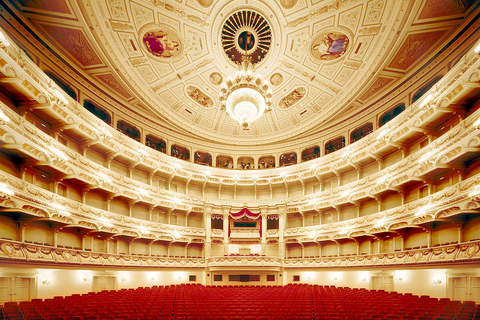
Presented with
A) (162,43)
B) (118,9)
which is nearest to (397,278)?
(162,43)

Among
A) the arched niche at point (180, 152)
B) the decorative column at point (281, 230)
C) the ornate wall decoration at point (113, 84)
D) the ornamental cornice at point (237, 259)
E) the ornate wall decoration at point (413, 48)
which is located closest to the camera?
the ornamental cornice at point (237, 259)

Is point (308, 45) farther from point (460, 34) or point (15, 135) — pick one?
point (15, 135)

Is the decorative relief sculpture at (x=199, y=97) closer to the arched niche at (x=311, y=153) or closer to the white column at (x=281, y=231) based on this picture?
the arched niche at (x=311, y=153)

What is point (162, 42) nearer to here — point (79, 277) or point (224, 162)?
point (224, 162)

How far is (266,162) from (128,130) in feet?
42.6

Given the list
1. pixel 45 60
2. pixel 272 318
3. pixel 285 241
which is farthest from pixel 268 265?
pixel 45 60

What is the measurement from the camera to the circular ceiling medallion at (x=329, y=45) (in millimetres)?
16953

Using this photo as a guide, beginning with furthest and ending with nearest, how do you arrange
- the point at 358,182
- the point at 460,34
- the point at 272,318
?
the point at 358,182
the point at 460,34
the point at 272,318

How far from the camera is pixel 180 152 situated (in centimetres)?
2570

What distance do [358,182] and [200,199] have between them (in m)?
12.6

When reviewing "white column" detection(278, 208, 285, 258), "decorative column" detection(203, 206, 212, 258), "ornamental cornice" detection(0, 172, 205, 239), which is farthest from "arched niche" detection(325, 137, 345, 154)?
"ornamental cornice" detection(0, 172, 205, 239)

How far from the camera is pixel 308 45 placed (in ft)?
58.6

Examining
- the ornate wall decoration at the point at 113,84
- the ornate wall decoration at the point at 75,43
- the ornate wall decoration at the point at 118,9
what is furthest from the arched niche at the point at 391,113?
the ornate wall decoration at the point at 75,43

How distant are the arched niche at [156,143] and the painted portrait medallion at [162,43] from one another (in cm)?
765
